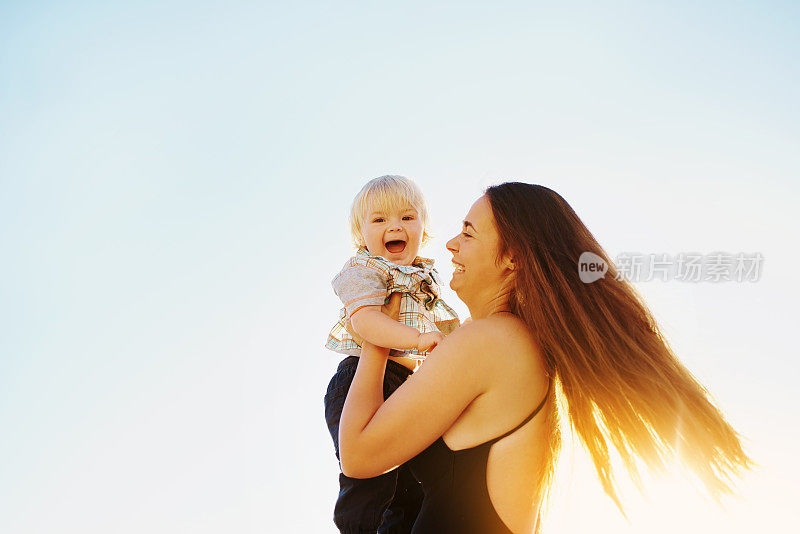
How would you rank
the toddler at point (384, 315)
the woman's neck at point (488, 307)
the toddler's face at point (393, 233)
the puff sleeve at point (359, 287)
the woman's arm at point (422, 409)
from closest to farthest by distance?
1. the woman's arm at point (422, 409)
2. the woman's neck at point (488, 307)
3. the toddler at point (384, 315)
4. the puff sleeve at point (359, 287)
5. the toddler's face at point (393, 233)

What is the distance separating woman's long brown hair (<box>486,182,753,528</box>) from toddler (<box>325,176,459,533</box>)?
0.69m

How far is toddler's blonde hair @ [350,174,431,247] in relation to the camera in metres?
4.12

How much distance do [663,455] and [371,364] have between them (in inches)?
51.0

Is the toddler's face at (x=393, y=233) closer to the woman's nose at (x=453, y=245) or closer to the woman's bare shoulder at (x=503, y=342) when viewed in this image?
the woman's nose at (x=453, y=245)

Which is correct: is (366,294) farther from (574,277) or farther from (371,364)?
(574,277)

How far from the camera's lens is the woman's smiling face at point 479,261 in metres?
2.84

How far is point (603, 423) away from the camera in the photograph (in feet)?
8.24

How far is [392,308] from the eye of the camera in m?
3.58

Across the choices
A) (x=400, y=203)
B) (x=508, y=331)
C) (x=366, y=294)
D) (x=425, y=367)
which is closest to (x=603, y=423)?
(x=508, y=331)

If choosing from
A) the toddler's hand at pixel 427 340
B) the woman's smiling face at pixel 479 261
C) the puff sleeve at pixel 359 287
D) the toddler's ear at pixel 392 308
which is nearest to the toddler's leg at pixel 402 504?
the toddler's ear at pixel 392 308

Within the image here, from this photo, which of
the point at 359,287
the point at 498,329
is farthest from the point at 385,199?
the point at 498,329

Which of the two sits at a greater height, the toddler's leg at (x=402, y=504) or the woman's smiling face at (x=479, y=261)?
the woman's smiling face at (x=479, y=261)

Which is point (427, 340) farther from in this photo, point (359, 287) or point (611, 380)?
point (611, 380)

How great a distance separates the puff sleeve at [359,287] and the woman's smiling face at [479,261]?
0.66 meters
